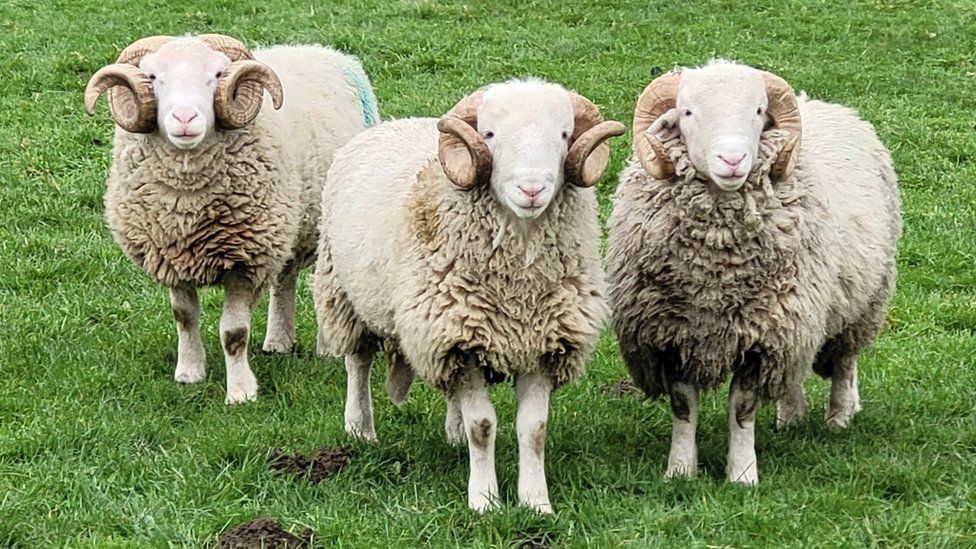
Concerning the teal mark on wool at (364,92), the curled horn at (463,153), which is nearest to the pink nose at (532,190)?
the curled horn at (463,153)

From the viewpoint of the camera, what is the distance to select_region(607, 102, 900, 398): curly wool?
5.15m

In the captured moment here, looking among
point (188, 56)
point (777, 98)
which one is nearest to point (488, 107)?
point (777, 98)

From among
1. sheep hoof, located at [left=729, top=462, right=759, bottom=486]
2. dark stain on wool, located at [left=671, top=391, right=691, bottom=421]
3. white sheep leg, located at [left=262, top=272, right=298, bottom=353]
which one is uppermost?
dark stain on wool, located at [left=671, top=391, right=691, bottom=421]

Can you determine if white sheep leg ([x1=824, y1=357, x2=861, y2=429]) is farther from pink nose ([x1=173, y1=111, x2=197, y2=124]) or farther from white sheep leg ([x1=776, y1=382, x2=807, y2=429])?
pink nose ([x1=173, y1=111, x2=197, y2=124])

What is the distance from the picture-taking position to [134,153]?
6.51 meters

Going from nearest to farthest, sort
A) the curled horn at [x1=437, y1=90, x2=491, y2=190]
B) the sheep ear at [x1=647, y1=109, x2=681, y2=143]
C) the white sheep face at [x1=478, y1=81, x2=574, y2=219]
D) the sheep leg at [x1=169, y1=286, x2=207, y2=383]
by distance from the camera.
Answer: the white sheep face at [x1=478, y1=81, x2=574, y2=219], the curled horn at [x1=437, y1=90, x2=491, y2=190], the sheep ear at [x1=647, y1=109, x2=681, y2=143], the sheep leg at [x1=169, y1=286, x2=207, y2=383]

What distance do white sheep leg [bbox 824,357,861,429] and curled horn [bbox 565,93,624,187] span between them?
6.06 feet

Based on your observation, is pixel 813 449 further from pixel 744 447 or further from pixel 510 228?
pixel 510 228

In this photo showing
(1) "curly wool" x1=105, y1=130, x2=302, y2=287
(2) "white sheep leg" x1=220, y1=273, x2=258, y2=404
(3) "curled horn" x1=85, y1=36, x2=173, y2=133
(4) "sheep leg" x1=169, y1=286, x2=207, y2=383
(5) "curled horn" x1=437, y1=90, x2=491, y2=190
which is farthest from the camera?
(4) "sheep leg" x1=169, y1=286, x2=207, y2=383

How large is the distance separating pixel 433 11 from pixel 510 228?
9633 mm

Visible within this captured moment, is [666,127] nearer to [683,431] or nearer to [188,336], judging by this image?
[683,431]

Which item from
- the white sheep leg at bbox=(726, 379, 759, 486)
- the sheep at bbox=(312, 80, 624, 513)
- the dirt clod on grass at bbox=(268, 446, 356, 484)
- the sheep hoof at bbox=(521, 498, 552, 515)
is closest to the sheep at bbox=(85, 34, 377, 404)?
the dirt clod on grass at bbox=(268, 446, 356, 484)

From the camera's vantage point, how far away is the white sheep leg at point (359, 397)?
592 cm

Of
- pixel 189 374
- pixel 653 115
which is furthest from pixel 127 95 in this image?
pixel 653 115
